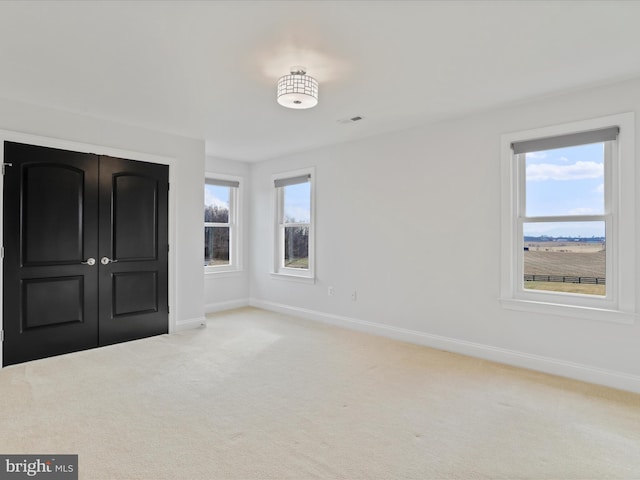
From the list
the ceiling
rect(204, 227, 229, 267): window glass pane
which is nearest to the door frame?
the ceiling

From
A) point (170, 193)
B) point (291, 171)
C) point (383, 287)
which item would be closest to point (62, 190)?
point (170, 193)

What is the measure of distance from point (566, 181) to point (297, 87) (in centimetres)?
260

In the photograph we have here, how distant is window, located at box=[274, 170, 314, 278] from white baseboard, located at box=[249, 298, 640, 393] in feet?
2.75

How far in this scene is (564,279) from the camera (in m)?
3.46

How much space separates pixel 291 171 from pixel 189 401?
382 cm

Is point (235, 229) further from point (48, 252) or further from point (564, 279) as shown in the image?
point (564, 279)

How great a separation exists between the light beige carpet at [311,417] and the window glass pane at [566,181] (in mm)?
1548

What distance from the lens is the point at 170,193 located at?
4.71 meters

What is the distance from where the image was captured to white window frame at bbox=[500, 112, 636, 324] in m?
3.02

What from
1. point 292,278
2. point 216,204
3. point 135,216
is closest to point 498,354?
point 292,278

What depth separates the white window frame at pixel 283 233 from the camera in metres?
5.52

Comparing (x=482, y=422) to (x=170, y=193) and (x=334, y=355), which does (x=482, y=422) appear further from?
(x=170, y=193)

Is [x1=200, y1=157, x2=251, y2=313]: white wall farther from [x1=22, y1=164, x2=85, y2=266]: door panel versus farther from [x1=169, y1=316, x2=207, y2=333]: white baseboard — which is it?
[x1=22, y1=164, x2=85, y2=266]: door panel

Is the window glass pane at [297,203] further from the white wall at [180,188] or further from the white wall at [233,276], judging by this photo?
the white wall at [180,188]
